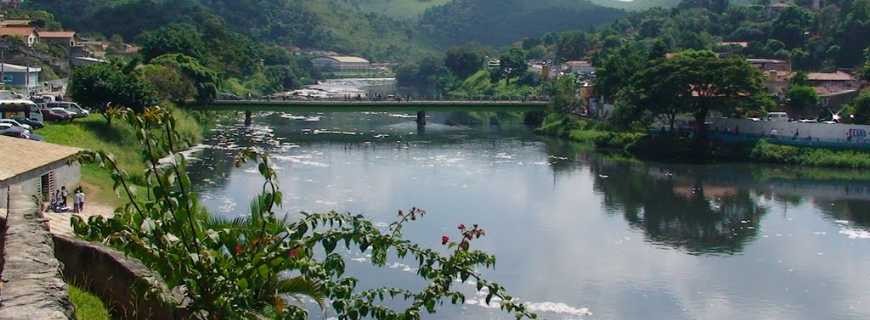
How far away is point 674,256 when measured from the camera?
98.5 ft

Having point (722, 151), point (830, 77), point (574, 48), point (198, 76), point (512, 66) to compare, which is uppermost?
point (574, 48)

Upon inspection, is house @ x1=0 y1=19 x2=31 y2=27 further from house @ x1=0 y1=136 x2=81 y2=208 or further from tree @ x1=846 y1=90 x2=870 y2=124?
tree @ x1=846 y1=90 x2=870 y2=124

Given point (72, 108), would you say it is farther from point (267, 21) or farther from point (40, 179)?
point (267, 21)

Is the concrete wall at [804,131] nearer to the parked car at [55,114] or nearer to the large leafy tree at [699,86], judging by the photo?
the large leafy tree at [699,86]

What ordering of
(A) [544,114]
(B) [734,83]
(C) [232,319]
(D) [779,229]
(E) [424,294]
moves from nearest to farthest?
(C) [232,319] → (E) [424,294] → (D) [779,229] → (B) [734,83] → (A) [544,114]

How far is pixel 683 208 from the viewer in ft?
126

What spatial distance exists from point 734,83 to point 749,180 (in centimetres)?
852

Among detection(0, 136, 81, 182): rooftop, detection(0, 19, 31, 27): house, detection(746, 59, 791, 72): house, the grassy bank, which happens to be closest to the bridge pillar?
the grassy bank

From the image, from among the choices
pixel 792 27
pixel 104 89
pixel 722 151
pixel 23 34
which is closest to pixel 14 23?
pixel 23 34

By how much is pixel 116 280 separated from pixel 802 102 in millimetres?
56178

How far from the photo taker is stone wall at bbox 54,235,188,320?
821 centimetres

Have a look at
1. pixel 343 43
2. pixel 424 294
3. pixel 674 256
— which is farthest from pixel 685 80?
pixel 343 43

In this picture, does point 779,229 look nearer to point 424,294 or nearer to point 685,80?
point 685,80

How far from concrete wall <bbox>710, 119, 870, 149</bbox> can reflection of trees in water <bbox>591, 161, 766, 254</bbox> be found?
28.1 ft
